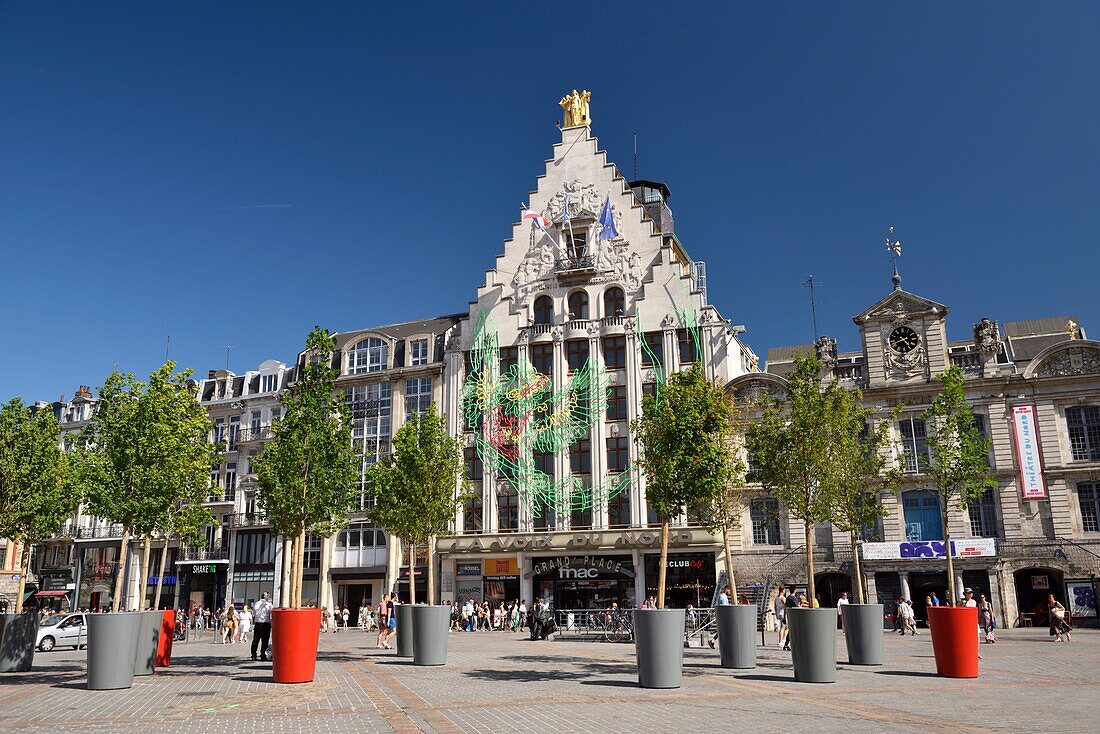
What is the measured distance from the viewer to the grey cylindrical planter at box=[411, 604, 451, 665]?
21312mm

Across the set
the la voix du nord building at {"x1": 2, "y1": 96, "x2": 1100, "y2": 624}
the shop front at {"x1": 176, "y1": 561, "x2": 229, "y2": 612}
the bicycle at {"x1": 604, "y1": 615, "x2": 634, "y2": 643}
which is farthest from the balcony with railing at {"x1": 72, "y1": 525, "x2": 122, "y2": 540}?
the bicycle at {"x1": 604, "y1": 615, "x2": 634, "y2": 643}

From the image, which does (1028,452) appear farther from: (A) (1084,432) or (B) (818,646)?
(B) (818,646)

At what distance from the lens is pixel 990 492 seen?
41.4m

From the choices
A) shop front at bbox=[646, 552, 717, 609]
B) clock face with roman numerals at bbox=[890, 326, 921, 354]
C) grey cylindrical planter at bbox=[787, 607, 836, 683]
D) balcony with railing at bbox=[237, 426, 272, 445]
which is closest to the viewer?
grey cylindrical planter at bbox=[787, 607, 836, 683]

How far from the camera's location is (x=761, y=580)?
44062mm

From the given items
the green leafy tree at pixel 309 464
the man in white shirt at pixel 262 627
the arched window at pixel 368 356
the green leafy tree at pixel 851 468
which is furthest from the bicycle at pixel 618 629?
the arched window at pixel 368 356

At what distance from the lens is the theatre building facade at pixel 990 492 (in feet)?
130

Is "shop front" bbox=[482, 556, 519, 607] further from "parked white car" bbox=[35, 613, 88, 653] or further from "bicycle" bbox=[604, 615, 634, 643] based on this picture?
"parked white car" bbox=[35, 613, 88, 653]

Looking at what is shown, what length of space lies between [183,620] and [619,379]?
24408 millimetres

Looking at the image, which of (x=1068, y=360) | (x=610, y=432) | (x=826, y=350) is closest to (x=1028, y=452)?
(x=1068, y=360)

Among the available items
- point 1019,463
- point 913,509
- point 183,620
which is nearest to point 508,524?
point 183,620

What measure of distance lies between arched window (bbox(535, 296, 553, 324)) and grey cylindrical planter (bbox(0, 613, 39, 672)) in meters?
34.9

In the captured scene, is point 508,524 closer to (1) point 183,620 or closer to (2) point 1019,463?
(1) point 183,620

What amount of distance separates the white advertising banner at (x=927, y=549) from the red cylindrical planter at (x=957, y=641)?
80.7 ft
